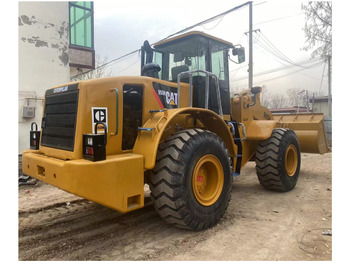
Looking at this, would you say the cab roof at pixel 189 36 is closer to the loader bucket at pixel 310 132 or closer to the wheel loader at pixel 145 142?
the wheel loader at pixel 145 142

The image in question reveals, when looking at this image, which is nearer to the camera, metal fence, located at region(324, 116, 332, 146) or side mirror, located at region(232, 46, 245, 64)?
side mirror, located at region(232, 46, 245, 64)

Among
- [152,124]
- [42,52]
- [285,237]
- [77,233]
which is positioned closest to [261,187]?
[285,237]

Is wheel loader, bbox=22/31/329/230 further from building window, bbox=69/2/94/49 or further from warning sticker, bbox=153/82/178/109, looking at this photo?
building window, bbox=69/2/94/49

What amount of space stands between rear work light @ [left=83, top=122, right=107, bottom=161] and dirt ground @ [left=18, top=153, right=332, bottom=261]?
3.45 ft

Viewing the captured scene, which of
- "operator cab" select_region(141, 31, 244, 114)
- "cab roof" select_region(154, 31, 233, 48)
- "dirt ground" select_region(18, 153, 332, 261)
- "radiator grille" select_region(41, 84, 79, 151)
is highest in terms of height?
"cab roof" select_region(154, 31, 233, 48)

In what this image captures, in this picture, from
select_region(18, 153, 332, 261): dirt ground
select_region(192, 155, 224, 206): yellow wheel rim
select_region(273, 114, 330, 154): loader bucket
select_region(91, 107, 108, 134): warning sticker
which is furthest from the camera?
select_region(273, 114, 330, 154): loader bucket

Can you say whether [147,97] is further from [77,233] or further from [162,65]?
[77,233]

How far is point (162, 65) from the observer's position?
16.4 feet

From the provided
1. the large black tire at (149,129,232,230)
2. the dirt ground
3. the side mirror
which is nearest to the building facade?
the dirt ground

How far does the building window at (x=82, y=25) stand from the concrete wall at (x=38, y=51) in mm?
1759

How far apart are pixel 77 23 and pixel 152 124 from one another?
308 inches

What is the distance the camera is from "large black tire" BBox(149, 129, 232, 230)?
3191mm

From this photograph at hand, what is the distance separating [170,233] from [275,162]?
2640mm

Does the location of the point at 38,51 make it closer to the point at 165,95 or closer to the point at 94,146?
the point at 165,95
